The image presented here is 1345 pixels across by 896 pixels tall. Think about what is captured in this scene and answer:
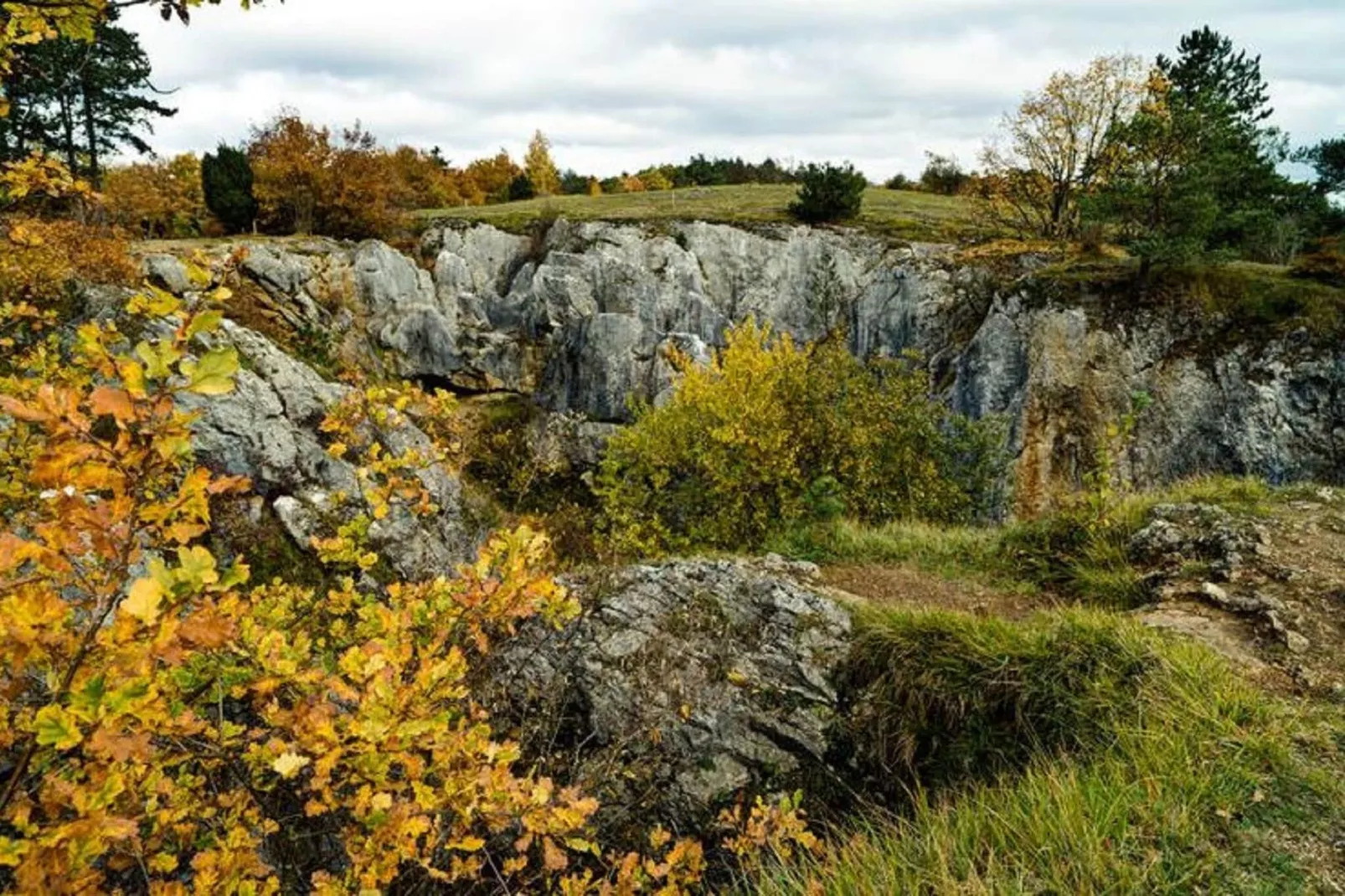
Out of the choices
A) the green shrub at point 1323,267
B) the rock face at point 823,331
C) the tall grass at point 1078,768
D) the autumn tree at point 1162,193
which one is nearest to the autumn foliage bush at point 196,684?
the tall grass at point 1078,768

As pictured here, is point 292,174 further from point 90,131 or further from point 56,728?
point 56,728

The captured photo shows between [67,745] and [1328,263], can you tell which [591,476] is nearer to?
[1328,263]

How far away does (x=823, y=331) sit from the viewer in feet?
97.4

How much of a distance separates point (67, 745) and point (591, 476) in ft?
82.1

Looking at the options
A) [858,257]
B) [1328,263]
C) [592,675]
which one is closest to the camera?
[592,675]

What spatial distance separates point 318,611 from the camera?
18.2 feet

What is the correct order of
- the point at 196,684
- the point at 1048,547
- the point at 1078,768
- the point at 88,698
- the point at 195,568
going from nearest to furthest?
the point at 88,698
the point at 195,568
the point at 196,684
the point at 1078,768
the point at 1048,547

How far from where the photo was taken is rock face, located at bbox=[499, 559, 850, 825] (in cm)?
590

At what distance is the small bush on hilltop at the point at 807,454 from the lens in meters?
15.0

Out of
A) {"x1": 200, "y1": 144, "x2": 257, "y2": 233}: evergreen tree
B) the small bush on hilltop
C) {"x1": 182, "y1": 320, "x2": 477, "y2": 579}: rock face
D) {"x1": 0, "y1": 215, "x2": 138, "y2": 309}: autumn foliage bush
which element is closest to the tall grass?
the small bush on hilltop

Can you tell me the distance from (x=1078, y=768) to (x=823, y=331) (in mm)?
26447

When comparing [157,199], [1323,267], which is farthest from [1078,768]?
[157,199]

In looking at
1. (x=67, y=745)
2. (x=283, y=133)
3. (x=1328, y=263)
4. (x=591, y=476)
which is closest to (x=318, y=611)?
(x=67, y=745)

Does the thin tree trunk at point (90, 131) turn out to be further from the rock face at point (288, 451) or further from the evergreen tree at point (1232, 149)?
the evergreen tree at point (1232, 149)
